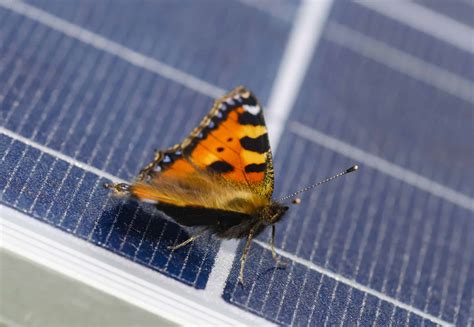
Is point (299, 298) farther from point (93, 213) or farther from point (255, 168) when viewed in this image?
point (93, 213)

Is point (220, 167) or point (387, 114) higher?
point (387, 114)

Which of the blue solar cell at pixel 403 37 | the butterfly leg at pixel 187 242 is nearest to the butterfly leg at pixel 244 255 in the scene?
the butterfly leg at pixel 187 242

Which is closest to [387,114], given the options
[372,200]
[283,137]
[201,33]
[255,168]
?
[372,200]

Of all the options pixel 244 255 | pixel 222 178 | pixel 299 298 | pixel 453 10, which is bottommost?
pixel 299 298

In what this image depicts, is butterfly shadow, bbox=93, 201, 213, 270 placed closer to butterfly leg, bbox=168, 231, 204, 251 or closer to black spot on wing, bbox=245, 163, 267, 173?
butterfly leg, bbox=168, 231, 204, 251

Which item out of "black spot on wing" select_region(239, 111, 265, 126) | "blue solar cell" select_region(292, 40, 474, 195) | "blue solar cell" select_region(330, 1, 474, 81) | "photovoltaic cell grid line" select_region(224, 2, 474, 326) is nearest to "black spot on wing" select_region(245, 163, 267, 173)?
"black spot on wing" select_region(239, 111, 265, 126)

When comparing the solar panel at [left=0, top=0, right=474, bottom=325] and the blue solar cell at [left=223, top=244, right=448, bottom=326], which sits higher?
the solar panel at [left=0, top=0, right=474, bottom=325]

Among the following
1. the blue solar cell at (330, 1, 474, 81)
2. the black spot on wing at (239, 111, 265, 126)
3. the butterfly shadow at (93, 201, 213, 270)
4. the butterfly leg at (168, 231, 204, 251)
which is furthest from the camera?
the blue solar cell at (330, 1, 474, 81)
